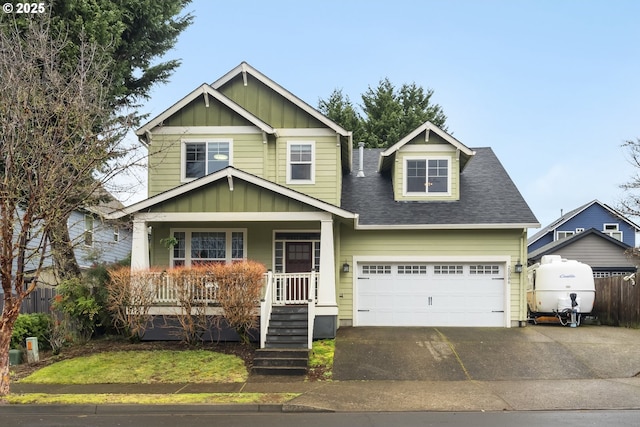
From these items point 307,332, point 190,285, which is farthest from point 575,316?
point 190,285

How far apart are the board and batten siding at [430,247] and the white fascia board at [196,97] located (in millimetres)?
4097

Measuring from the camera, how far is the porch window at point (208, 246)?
16.0 meters

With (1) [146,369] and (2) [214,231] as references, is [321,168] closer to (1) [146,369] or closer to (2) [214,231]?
(2) [214,231]

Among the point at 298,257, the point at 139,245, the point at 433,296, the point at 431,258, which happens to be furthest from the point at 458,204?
the point at 139,245

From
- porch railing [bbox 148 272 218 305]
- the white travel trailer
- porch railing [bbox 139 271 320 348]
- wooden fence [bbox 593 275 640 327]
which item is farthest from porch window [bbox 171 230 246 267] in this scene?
wooden fence [bbox 593 275 640 327]

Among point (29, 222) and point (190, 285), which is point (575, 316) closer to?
point (190, 285)

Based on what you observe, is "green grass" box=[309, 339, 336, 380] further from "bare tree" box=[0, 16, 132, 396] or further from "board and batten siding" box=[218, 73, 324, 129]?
"board and batten siding" box=[218, 73, 324, 129]

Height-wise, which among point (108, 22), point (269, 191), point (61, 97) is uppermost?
point (108, 22)

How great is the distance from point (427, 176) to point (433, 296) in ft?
12.8

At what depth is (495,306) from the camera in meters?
16.2

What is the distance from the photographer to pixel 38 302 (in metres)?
15.9

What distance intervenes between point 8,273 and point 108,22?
9544 mm

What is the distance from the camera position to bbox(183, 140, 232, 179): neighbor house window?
16453 mm

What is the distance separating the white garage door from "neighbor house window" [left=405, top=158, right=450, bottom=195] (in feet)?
8.34
